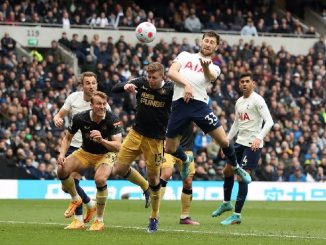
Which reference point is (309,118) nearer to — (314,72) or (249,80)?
(314,72)

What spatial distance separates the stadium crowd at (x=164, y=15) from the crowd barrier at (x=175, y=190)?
9.08 metres

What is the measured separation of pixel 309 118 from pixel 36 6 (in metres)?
10.7

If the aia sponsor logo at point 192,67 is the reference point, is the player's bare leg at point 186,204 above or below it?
below

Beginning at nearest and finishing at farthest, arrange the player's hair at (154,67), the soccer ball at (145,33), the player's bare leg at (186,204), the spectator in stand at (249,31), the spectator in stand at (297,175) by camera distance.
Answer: the player's hair at (154,67) < the player's bare leg at (186,204) < the soccer ball at (145,33) < the spectator in stand at (297,175) < the spectator in stand at (249,31)

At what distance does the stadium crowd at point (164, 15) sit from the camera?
3628 centimetres

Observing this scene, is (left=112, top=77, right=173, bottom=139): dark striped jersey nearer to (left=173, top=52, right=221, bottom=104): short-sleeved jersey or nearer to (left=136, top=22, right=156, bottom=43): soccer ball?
(left=173, top=52, right=221, bottom=104): short-sleeved jersey

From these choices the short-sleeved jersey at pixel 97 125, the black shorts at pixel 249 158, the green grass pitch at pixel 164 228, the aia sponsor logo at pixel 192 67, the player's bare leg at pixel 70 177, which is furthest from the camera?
the black shorts at pixel 249 158

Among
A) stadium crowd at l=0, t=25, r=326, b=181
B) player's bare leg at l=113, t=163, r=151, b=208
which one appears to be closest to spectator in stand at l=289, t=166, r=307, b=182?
stadium crowd at l=0, t=25, r=326, b=181

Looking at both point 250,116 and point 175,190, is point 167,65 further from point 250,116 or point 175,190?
point 250,116

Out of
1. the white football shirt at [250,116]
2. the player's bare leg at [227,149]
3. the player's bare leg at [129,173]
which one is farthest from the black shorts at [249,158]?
the player's bare leg at [129,173]

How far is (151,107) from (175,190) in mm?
14769

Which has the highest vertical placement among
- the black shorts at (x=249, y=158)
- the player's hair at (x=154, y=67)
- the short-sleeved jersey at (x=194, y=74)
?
the player's hair at (x=154, y=67)

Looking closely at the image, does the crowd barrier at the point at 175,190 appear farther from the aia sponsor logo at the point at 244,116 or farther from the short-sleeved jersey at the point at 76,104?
the short-sleeved jersey at the point at 76,104

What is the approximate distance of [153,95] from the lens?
1470 centimetres
